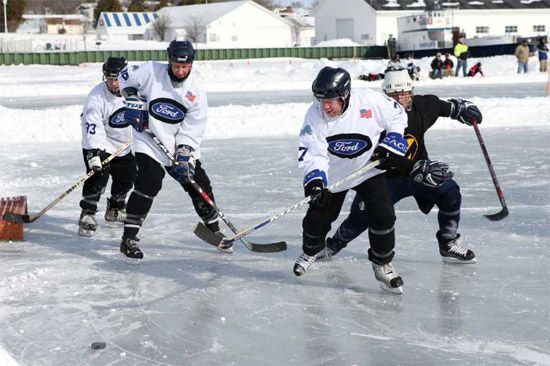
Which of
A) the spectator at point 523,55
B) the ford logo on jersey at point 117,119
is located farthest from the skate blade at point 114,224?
the spectator at point 523,55

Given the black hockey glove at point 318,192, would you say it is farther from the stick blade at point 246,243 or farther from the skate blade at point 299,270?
the stick blade at point 246,243

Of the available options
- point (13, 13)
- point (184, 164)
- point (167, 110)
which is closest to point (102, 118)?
point (167, 110)

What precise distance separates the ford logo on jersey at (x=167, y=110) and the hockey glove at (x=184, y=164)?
6.4 inches

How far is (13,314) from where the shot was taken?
3.59 metres

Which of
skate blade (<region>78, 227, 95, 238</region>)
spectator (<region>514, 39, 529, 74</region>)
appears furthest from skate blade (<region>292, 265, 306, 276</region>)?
spectator (<region>514, 39, 529, 74</region>)

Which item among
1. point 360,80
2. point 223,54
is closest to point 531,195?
point 360,80

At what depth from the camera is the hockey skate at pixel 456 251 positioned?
4.41 meters

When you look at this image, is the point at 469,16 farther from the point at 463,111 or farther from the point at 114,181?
the point at 463,111

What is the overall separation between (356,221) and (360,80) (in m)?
18.2

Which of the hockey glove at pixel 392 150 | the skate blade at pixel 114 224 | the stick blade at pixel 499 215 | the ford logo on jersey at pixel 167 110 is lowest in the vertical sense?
the skate blade at pixel 114 224

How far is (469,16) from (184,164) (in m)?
46.0

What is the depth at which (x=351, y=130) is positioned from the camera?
370 centimetres

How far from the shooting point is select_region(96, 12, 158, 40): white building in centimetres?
6094

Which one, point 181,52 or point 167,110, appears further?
point 167,110
